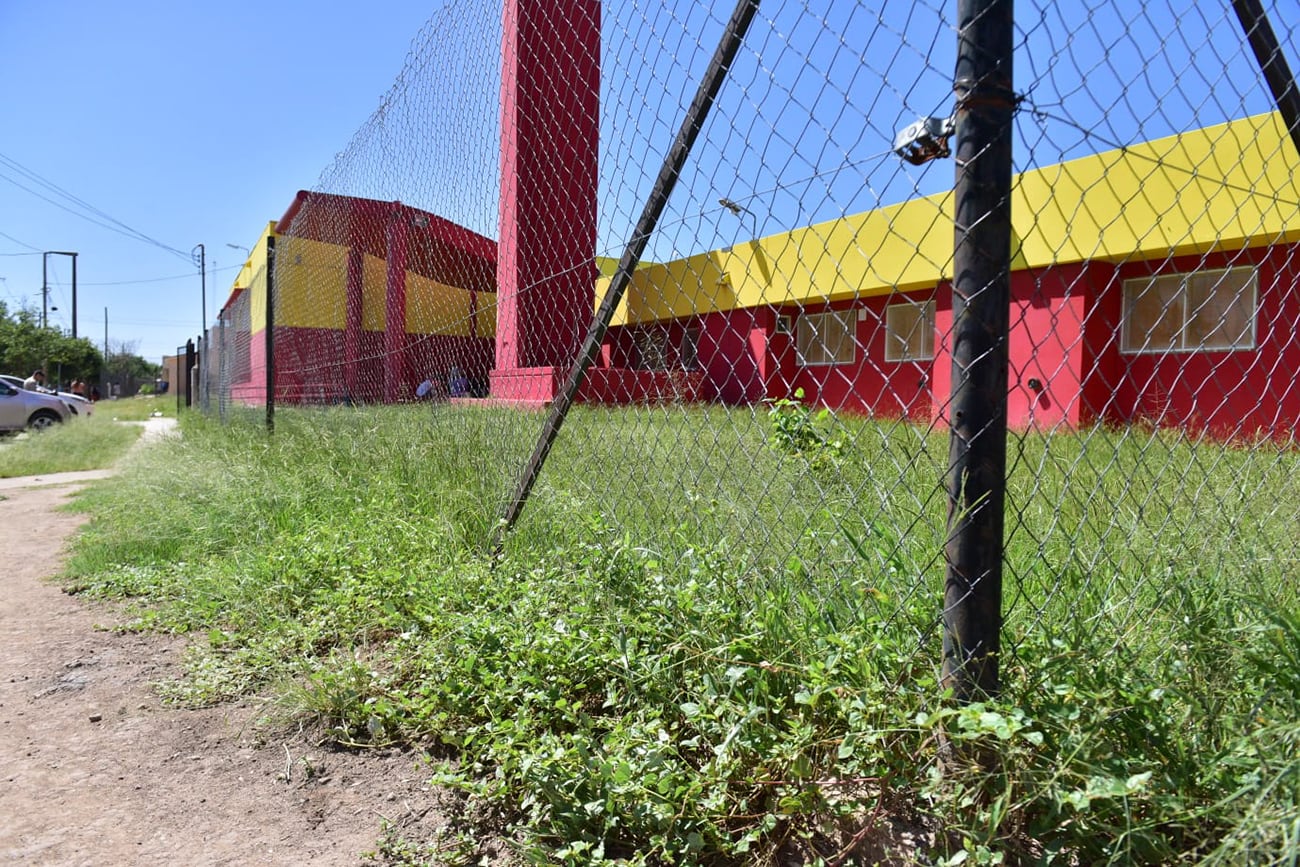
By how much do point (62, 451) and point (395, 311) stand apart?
8.15 metres

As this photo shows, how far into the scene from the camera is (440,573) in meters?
2.70

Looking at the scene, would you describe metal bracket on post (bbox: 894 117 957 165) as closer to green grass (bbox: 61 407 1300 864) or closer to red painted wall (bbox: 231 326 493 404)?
green grass (bbox: 61 407 1300 864)

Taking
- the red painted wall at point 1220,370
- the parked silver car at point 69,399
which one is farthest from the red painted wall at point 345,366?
the parked silver car at point 69,399

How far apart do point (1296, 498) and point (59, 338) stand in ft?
164

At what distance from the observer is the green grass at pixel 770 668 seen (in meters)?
1.26

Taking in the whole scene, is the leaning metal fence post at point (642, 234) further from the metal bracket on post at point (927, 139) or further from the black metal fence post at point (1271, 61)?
the black metal fence post at point (1271, 61)

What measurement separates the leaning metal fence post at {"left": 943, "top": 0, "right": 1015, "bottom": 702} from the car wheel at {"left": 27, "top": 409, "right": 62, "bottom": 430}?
1857 centimetres

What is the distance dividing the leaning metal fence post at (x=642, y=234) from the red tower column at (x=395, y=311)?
2.14 meters

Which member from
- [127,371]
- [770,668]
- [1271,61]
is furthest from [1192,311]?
[127,371]

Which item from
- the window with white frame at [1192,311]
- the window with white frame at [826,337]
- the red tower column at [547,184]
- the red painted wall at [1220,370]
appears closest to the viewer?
the window with white frame at [826,337]

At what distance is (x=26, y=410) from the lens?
15625 mm

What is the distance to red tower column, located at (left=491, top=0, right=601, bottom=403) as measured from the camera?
3.02 m

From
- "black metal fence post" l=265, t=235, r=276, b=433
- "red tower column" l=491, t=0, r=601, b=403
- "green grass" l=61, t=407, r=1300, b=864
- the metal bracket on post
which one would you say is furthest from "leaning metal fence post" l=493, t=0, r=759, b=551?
"black metal fence post" l=265, t=235, r=276, b=433

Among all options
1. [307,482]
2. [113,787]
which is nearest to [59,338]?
[307,482]
